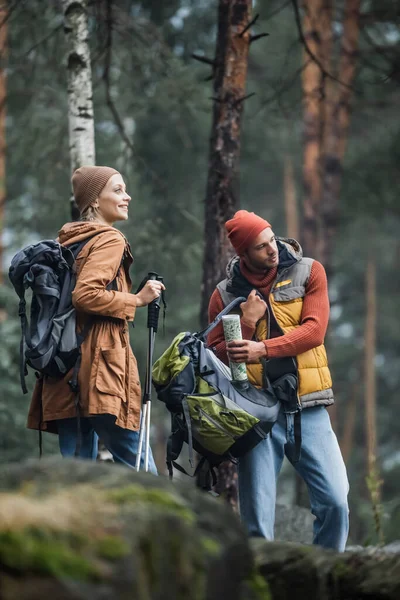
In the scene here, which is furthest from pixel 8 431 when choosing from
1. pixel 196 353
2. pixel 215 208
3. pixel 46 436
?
pixel 196 353

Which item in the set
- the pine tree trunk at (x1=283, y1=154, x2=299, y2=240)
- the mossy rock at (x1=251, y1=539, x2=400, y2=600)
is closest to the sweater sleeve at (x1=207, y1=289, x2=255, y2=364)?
the mossy rock at (x1=251, y1=539, x2=400, y2=600)

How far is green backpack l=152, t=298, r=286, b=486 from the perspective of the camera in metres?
4.89

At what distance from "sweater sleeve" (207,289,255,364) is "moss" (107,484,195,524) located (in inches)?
81.9

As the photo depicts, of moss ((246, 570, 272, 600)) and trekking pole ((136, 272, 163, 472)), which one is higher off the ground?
trekking pole ((136, 272, 163, 472))

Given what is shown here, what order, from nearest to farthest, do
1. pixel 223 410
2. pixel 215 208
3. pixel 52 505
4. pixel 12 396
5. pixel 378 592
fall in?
pixel 52 505
pixel 378 592
pixel 223 410
pixel 215 208
pixel 12 396

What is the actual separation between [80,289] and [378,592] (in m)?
1.99

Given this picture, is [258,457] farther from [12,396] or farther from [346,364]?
[346,364]

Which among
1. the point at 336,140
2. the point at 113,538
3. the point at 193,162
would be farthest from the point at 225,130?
the point at 193,162

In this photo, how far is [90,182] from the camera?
5.26 m

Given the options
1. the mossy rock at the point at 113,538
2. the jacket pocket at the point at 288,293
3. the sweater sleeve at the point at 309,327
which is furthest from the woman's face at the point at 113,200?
the mossy rock at the point at 113,538

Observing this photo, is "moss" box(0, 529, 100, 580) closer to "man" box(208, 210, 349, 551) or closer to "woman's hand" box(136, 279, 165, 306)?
"man" box(208, 210, 349, 551)

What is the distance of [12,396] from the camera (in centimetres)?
1309

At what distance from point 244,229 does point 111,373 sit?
0.96 meters

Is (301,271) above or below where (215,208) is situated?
below
